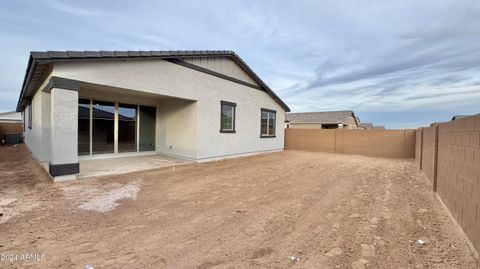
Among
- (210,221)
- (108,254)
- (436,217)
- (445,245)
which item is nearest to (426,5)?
(436,217)

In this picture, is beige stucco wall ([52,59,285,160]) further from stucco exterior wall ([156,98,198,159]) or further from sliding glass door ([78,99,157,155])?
sliding glass door ([78,99,157,155])

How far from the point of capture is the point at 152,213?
149 inches

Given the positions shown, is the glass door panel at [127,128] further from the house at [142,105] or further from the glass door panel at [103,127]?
the glass door panel at [103,127]

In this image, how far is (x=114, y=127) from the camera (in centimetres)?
905

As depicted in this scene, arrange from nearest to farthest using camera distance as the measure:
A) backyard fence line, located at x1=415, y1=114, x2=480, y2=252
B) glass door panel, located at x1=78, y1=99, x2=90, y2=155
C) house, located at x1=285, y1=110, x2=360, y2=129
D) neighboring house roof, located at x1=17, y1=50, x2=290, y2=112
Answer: backyard fence line, located at x1=415, y1=114, x2=480, y2=252 → neighboring house roof, located at x1=17, y1=50, x2=290, y2=112 → glass door panel, located at x1=78, y1=99, x2=90, y2=155 → house, located at x1=285, y1=110, x2=360, y2=129

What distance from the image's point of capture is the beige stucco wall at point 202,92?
6.19 metres

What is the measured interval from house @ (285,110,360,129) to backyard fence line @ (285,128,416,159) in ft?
38.4

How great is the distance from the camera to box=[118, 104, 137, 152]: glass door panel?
9297 mm

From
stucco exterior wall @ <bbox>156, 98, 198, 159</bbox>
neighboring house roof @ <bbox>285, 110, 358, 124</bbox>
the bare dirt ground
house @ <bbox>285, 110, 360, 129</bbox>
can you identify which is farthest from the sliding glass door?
neighboring house roof @ <bbox>285, 110, 358, 124</bbox>

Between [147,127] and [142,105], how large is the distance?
106cm

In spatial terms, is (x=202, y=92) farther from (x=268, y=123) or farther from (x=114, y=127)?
(x=268, y=123)

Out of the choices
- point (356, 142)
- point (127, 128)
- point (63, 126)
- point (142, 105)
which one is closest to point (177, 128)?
point (142, 105)

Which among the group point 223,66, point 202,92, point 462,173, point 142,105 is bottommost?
point 462,173

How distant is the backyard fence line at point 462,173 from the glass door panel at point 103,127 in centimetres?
1030
